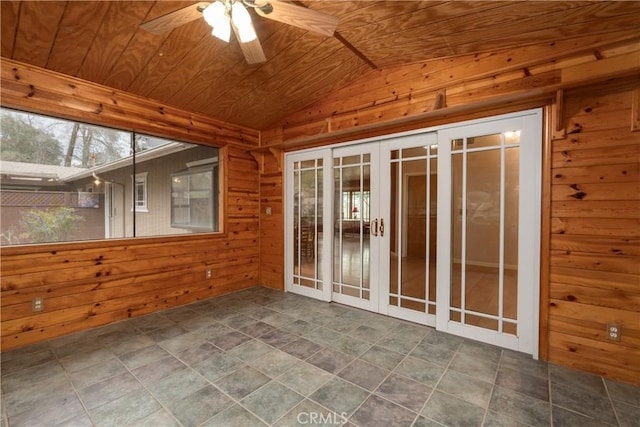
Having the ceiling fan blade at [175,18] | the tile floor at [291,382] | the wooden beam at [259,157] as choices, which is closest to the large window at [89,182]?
the wooden beam at [259,157]

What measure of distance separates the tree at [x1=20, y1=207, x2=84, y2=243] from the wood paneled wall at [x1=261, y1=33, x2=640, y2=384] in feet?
13.3

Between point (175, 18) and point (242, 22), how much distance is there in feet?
1.46

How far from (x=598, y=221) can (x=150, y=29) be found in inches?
144

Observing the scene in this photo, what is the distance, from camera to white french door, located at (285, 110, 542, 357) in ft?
8.27

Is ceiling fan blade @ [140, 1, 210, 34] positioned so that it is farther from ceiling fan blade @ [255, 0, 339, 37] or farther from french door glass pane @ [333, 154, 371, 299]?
french door glass pane @ [333, 154, 371, 299]

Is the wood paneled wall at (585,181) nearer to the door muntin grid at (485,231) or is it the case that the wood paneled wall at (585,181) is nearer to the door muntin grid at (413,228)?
the door muntin grid at (485,231)

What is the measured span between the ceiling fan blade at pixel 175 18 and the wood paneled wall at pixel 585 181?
227 cm

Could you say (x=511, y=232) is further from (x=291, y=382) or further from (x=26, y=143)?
(x=26, y=143)

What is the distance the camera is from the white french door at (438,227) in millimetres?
2520

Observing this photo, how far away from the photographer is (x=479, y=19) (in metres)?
2.22

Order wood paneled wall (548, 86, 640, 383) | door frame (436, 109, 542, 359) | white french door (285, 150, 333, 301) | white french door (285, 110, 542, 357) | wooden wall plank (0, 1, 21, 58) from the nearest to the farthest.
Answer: wooden wall plank (0, 1, 21, 58), wood paneled wall (548, 86, 640, 383), door frame (436, 109, 542, 359), white french door (285, 110, 542, 357), white french door (285, 150, 333, 301)

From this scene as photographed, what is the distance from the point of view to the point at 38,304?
2.63m

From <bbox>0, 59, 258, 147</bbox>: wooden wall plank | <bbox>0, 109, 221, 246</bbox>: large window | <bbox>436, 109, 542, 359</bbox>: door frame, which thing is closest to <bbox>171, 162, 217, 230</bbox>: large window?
<bbox>0, 109, 221, 246</bbox>: large window

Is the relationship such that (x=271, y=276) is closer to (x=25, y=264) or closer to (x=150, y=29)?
(x=25, y=264)
